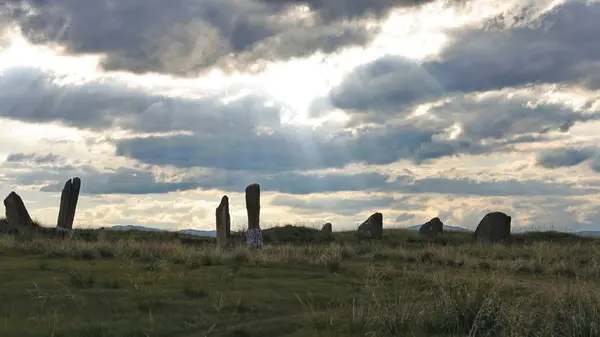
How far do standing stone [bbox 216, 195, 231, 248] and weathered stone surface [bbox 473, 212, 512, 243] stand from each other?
587 inches

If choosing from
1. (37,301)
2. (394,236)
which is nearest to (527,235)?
(394,236)

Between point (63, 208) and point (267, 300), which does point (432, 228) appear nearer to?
point (63, 208)

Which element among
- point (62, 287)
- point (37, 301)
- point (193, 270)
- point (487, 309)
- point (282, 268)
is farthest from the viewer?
point (282, 268)

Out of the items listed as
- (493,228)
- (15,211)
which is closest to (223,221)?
(15,211)

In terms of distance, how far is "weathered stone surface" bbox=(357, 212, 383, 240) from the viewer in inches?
1507

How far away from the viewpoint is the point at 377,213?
129ft

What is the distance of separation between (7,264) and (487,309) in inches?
468

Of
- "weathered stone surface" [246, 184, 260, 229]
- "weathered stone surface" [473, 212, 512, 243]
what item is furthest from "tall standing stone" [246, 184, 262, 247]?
"weathered stone surface" [473, 212, 512, 243]

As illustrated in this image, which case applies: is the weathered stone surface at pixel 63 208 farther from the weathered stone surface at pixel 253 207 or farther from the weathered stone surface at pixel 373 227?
the weathered stone surface at pixel 373 227

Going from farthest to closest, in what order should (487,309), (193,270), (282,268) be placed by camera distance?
1. (282,268)
2. (193,270)
3. (487,309)

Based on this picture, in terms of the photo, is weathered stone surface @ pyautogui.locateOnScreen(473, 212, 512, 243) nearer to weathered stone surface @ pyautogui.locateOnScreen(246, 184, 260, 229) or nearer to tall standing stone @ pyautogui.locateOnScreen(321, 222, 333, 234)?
tall standing stone @ pyautogui.locateOnScreen(321, 222, 333, 234)

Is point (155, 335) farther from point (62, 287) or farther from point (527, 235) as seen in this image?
point (527, 235)

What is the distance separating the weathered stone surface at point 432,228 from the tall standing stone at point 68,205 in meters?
20.3

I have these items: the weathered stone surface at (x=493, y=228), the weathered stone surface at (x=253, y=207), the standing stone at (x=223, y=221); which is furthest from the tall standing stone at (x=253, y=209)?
the weathered stone surface at (x=493, y=228)
